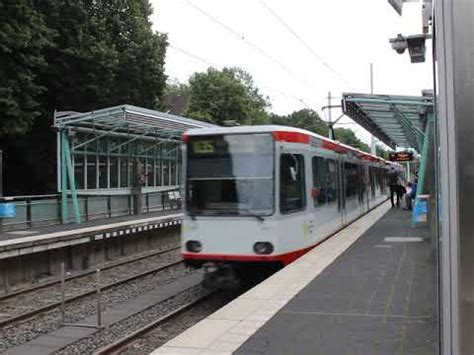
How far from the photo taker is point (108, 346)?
8.27 meters

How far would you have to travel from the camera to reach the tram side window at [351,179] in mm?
18573

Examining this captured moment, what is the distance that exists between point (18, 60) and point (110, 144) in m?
4.91

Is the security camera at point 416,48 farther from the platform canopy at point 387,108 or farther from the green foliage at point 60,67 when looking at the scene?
the green foliage at point 60,67

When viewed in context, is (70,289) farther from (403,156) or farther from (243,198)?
(403,156)

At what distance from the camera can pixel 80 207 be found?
2084 cm

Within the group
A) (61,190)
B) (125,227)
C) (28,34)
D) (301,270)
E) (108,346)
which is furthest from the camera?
(28,34)

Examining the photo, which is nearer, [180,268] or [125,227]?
[180,268]

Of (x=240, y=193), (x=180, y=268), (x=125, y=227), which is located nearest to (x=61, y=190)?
(x=125, y=227)

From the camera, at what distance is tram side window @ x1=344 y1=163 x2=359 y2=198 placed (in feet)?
60.9

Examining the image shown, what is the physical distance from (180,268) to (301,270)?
680cm

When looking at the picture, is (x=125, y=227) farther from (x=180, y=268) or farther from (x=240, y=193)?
(x=240, y=193)

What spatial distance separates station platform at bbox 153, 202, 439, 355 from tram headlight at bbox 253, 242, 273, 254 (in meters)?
0.58

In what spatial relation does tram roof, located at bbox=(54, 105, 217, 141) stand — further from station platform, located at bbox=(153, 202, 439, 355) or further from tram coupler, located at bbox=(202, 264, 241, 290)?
station platform, located at bbox=(153, 202, 439, 355)

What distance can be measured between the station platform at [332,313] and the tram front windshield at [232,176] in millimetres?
1309
